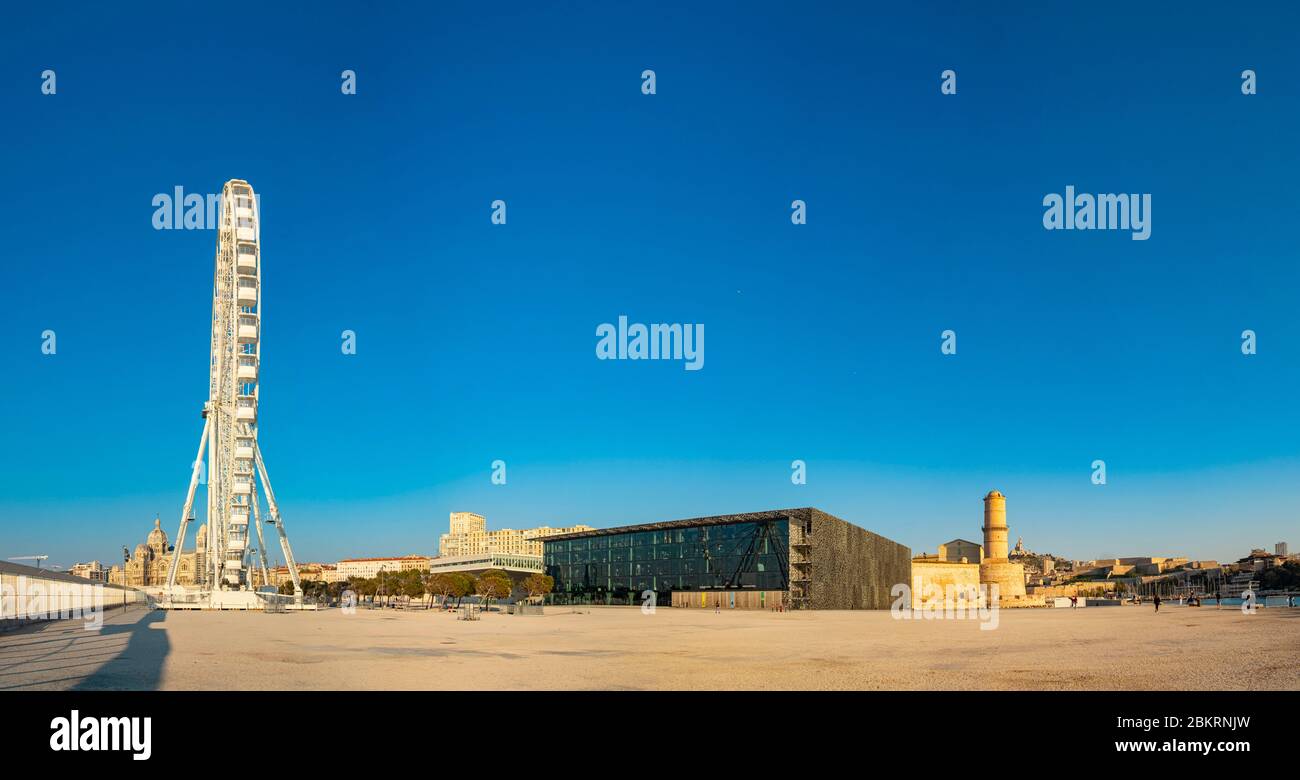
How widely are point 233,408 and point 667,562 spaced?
164ft

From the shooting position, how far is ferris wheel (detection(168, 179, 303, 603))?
7656 cm

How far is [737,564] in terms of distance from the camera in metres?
94.1

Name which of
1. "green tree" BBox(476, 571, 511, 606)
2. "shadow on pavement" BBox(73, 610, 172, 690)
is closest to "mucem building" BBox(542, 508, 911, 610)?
"green tree" BBox(476, 571, 511, 606)

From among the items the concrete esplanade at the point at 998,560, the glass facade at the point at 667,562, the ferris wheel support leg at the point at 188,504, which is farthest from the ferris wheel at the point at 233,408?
the concrete esplanade at the point at 998,560

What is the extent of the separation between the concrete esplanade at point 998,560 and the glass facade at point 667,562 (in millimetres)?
37586

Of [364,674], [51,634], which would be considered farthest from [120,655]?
[51,634]

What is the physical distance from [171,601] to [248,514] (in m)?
9.17

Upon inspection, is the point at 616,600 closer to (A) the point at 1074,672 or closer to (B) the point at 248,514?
(B) the point at 248,514

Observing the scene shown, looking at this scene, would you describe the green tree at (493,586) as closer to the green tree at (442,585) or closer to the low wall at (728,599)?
the green tree at (442,585)

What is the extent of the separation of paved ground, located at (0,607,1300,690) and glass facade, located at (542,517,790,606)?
56.5 meters

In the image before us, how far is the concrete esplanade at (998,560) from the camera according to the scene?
368 feet
